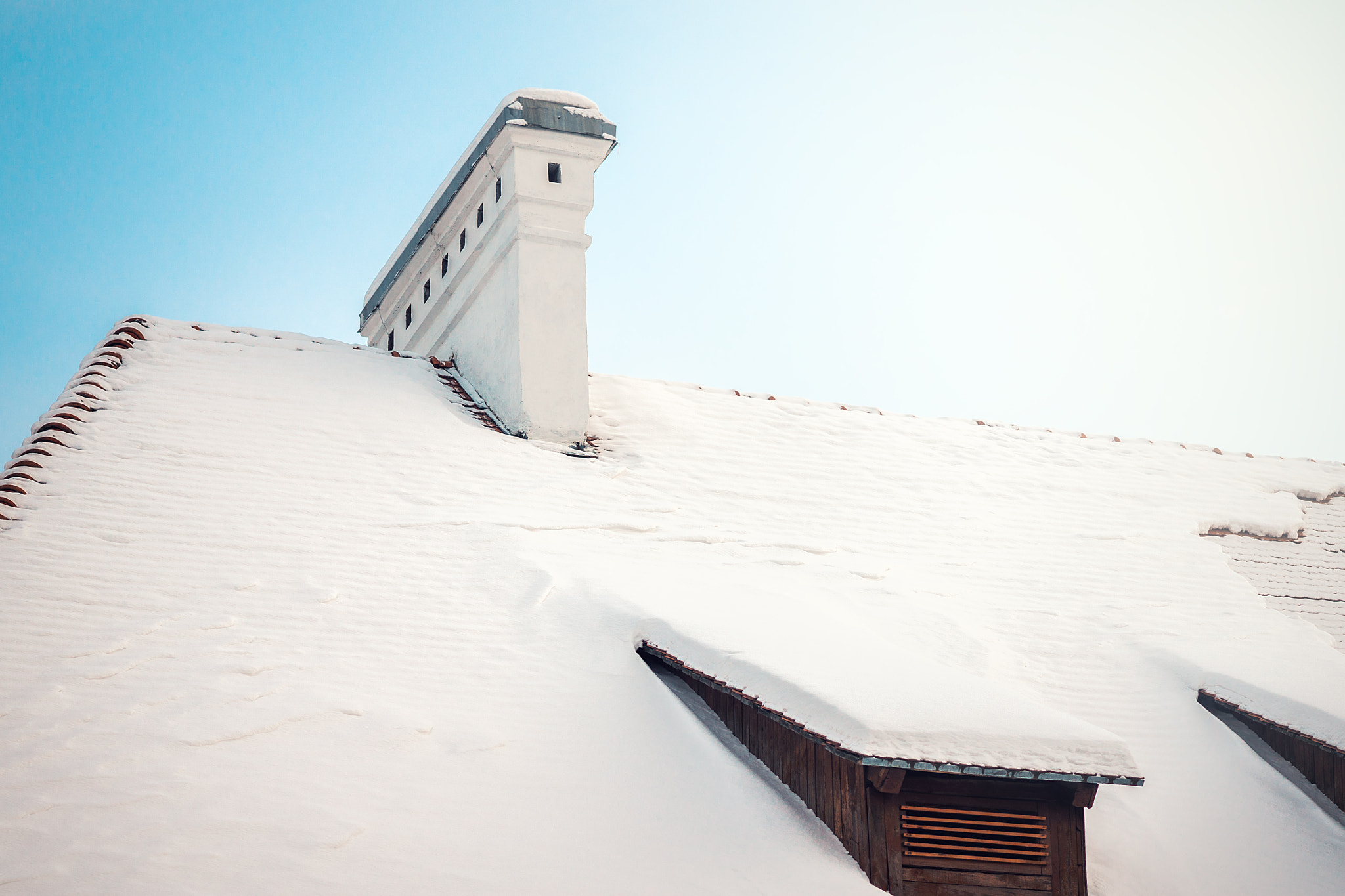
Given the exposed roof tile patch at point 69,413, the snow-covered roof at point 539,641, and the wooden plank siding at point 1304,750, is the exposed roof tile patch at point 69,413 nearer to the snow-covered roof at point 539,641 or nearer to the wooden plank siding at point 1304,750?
the snow-covered roof at point 539,641

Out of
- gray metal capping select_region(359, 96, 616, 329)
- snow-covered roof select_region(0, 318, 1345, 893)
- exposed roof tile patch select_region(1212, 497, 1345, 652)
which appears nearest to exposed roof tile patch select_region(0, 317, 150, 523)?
snow-covered roof select_region(0, 318, 1345, 893)

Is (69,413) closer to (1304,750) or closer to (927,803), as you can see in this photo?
(927,803)

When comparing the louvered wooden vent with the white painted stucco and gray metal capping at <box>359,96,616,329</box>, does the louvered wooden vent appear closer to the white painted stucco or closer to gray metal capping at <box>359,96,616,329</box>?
the white painted stucco

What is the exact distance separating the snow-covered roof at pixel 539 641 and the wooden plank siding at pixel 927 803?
0.45 feet

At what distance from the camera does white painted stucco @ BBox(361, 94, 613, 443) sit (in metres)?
9.25

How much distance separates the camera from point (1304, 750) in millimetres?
6836

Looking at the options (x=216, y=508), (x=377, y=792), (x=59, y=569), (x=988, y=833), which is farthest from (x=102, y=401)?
(x=988, y=833)

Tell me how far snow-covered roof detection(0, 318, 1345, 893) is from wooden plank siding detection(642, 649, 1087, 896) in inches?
5.4

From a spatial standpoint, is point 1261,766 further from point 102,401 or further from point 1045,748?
point 102,401

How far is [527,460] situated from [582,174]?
10.2 ft

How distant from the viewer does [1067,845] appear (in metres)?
5.17

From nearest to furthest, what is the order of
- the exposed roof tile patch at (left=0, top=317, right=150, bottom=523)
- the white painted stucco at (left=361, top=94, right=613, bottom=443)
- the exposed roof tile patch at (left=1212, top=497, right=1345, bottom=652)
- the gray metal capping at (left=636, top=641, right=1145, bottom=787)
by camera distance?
the gray metal capping at (left=636, top=641, right=1145, bottom=787)
the exposed roof tile patch at (left=0, top=317, right=150, bottom=523)
the exposed roof tile patch at (left=1212, top=497, right=1345, bottom=652)
the white painted stucco at (left=361, top=94, right=613, bottom=443)

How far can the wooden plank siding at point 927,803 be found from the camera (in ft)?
16.4

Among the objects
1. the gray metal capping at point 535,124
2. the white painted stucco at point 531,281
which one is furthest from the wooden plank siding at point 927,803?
the gray metal capping at point 535,124
